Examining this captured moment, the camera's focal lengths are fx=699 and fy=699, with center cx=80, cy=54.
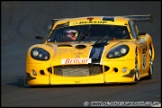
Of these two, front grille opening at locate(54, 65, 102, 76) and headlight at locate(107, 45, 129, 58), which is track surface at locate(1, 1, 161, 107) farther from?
headlight at locate(107, 45, 129, 58)

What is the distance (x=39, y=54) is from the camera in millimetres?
11125

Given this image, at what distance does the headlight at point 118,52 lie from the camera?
10930mm

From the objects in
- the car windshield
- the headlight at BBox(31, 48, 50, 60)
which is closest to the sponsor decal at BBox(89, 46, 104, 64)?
the headlight at BBox(31, 48, 50, 60)

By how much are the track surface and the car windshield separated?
99 centimetres

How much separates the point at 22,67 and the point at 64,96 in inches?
236

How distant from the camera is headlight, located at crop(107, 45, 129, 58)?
10.9 meters

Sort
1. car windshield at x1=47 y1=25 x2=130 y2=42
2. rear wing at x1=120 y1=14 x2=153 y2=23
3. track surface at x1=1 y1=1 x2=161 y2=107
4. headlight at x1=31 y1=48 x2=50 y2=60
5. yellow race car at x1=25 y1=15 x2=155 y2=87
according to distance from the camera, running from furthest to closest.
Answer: rear wing at x1=120 y1=14 x2=153 y2=23 → car windshield at x1=47 y1=25 x2=130 y2=42 → headlight at x1=31 y1=48 x2=50 y2=60 → yellow race car at x1=25 y1=15 x2=155 y2=87 → track surface at x1=1 y1=1 x2=161 y2=107

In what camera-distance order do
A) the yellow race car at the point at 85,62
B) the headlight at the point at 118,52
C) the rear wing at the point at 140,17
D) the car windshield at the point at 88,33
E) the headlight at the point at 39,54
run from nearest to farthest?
1. the yellow race car at the point at 85,62
2. the headlight at the point at 118,52
3. the headlight at the point at 39,54
4. the car windshield at the point at 88,33
5. the rear wing at the point at 140,17

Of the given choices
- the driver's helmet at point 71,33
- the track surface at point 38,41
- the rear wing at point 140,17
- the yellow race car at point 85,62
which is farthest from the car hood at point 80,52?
the rear wing at point 140,17

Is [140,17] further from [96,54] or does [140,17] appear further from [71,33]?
[96,54]


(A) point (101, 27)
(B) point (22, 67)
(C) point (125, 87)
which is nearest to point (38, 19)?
(B) point (22, 67)

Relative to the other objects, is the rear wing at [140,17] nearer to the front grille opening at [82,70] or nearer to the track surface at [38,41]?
the track surface at [38,41]

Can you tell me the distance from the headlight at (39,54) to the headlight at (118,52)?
3.25ft

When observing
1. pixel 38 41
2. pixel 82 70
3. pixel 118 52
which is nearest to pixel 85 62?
pixel 82 70
